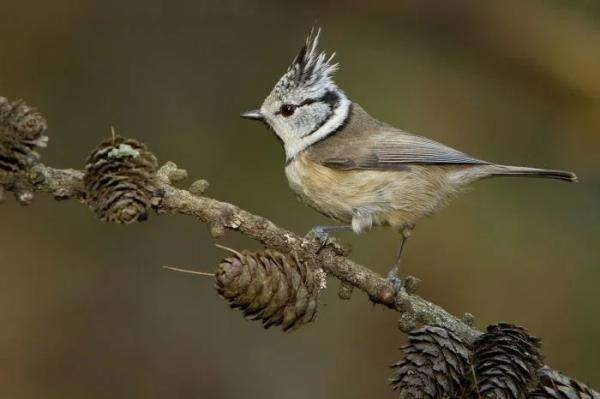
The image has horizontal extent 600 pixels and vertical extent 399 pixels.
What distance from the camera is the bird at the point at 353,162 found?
2941 mm

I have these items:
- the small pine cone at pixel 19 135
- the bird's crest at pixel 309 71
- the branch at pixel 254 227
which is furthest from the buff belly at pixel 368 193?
the small pine cone at pixel 19 135

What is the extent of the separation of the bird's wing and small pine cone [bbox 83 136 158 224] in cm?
129

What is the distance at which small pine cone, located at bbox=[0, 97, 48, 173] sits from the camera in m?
1.64

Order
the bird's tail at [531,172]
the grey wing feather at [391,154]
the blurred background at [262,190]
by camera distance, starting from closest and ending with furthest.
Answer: the bird's tail at [531,172], the grey wing feather at [391,154], the blurred background at [262,190]

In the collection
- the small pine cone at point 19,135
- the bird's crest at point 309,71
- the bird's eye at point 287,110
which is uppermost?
the bird's crest at point 309,71

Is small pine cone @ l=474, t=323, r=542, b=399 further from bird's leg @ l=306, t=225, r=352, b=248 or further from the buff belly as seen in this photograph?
the buff belly

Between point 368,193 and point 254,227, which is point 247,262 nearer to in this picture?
point 254,227

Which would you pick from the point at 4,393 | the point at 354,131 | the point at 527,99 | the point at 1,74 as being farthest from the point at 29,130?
the point at 527,99

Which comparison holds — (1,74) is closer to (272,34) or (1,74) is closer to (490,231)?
(272,34)

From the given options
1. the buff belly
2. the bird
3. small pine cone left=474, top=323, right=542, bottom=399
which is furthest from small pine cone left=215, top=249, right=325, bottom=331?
the buff belly

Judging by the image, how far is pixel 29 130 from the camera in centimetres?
164

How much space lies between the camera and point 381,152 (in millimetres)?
3117

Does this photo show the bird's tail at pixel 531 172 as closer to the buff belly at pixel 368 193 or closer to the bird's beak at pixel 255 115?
the buff belly at pixel 368 193

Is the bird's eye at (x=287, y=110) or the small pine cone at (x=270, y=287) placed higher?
the bird's eye at (x=287, y=110)
